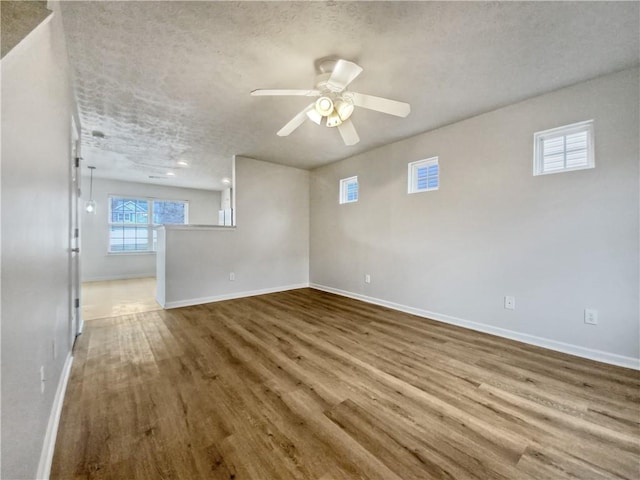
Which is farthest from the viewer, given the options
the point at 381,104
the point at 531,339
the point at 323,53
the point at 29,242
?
the point at 531,339

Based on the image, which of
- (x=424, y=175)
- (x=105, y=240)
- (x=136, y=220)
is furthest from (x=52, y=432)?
(x=136, y=220)

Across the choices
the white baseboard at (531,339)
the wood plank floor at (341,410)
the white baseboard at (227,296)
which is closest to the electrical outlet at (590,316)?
the white baseboard at (531,339)

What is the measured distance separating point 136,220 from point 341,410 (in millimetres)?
7399

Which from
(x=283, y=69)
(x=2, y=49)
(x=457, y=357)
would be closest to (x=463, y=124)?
(x=283, y=69)

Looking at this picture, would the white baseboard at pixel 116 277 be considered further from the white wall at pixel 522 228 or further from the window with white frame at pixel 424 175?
the window with white frame at pixel 424 175

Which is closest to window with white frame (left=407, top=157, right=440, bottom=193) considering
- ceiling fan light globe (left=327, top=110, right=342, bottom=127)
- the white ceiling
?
the white ceiling

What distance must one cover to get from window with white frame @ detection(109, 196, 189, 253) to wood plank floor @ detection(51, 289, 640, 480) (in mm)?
4684

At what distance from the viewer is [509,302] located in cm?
277

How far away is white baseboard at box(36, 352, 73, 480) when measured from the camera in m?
1.15

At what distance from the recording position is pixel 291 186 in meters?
5.28

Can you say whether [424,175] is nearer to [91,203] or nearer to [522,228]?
[522,228]

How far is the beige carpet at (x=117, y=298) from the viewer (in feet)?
12.4

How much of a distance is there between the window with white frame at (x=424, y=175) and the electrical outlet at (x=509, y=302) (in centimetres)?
153

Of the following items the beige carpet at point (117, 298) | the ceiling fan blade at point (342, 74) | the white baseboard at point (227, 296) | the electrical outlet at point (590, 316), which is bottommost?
the beige carpet at point (117, 298)
